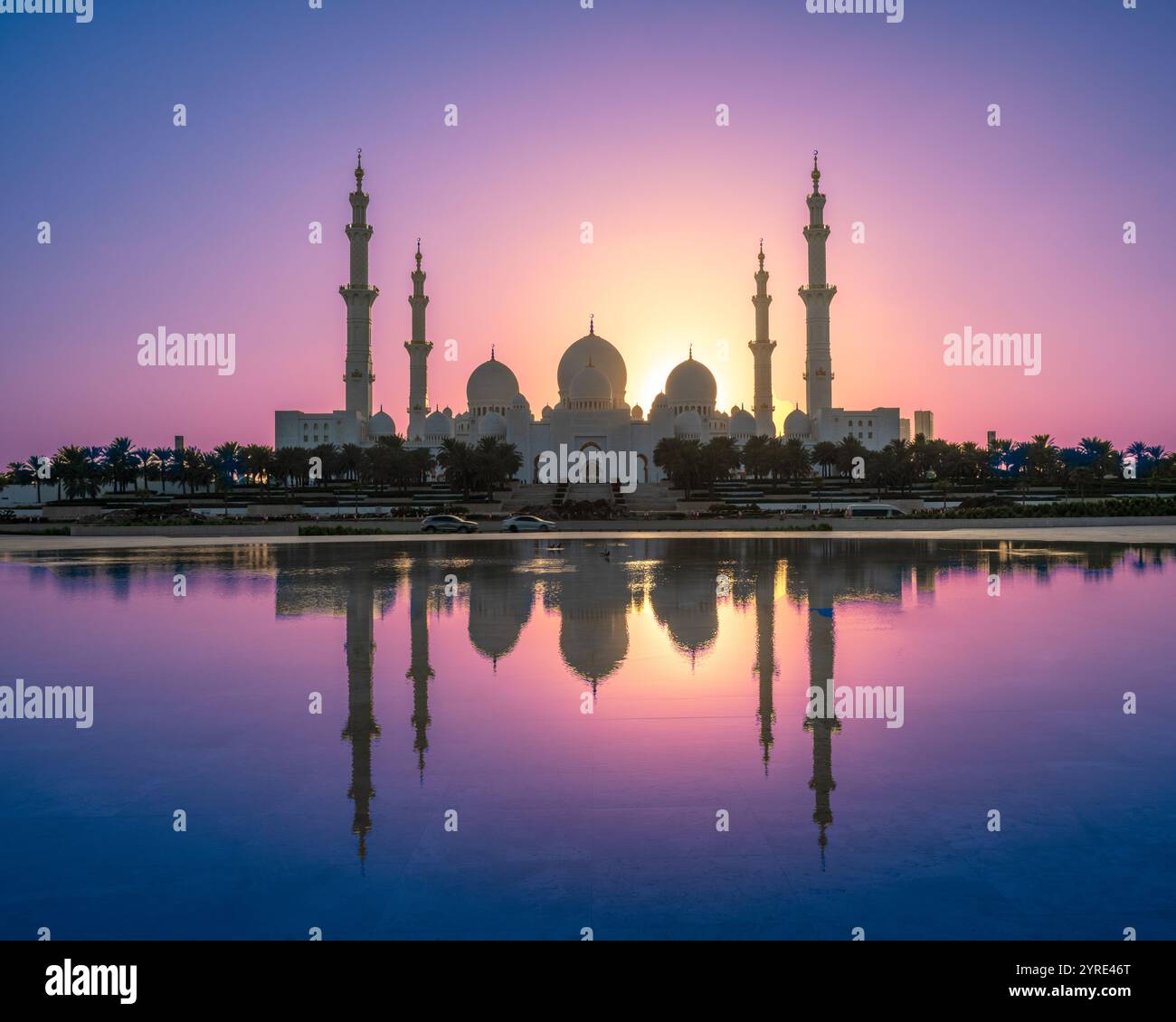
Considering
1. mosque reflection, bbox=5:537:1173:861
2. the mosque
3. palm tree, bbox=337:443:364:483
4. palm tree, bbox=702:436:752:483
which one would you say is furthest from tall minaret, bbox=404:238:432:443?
mosque reflection, bbox=5:537:1173:861

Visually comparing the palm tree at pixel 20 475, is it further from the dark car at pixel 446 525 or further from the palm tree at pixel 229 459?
the dark car at pixel 446 525

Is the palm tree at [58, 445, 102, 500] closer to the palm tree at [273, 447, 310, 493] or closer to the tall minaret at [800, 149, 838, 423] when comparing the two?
the palm tree at [273, 447, 310, 493]

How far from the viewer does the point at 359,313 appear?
253ft

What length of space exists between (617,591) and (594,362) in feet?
232

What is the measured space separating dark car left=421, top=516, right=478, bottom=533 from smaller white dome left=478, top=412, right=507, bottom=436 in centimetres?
4642

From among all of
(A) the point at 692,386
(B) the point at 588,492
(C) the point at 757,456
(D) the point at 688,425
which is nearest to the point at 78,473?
(B) the point at 588,492

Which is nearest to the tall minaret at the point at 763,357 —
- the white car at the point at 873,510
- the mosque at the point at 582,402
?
the mosque at the point at 582,402

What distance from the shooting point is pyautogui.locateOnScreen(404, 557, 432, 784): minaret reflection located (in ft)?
23.6

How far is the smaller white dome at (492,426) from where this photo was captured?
85188mm

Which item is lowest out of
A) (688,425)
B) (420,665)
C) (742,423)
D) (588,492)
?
(420,665)

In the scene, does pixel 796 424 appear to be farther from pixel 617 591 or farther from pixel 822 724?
pixel 822 724

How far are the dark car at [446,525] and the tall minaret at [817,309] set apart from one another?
4832cm

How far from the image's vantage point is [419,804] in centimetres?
582
